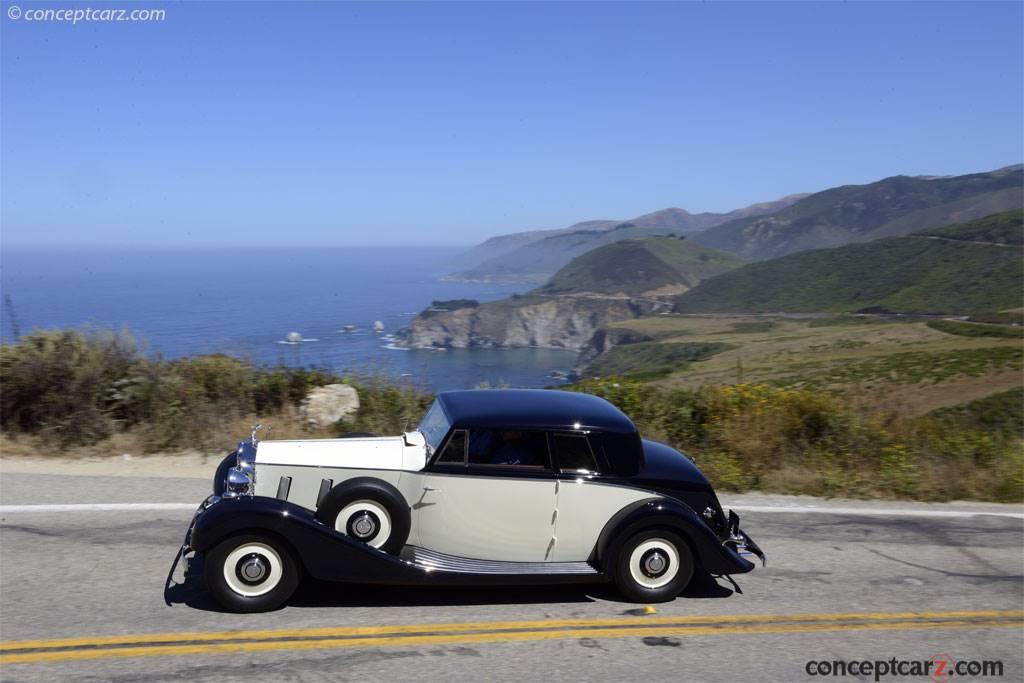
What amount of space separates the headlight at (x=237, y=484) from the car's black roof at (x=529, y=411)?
141cm

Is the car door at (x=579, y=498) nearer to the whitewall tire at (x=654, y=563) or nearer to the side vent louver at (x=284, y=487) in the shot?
the whitewall tire at (x=654, y=563)

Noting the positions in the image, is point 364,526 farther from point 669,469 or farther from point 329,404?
point 329,404

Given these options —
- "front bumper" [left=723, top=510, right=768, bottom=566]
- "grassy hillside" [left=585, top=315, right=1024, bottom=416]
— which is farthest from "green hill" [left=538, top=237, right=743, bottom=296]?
"front bumper" [left=723, top=510, right=768, bottom=566]

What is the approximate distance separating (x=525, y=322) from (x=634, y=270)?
35.7 metres

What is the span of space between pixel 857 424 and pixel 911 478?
4.17 feet

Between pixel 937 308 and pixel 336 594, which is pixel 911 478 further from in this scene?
pixel 937 308

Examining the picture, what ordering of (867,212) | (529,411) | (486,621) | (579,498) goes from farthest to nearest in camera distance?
(867,212), (529,411), (579,498), (486,621)

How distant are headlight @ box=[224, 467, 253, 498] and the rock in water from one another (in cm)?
417

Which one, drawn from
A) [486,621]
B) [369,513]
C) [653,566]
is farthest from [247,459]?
[653,566]

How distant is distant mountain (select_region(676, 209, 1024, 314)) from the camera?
66250 millimetres

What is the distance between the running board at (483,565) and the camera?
5109mm

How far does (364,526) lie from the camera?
514 centimetres

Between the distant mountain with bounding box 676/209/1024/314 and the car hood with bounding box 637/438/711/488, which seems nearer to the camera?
the car hood with bounding box 637/438/711/488

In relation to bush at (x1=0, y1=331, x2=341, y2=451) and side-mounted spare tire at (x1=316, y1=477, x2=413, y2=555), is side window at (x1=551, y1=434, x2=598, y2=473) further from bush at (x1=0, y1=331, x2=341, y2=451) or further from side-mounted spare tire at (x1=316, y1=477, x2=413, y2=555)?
bush at (x1=0, y1=331, x2=341, y2=451)
